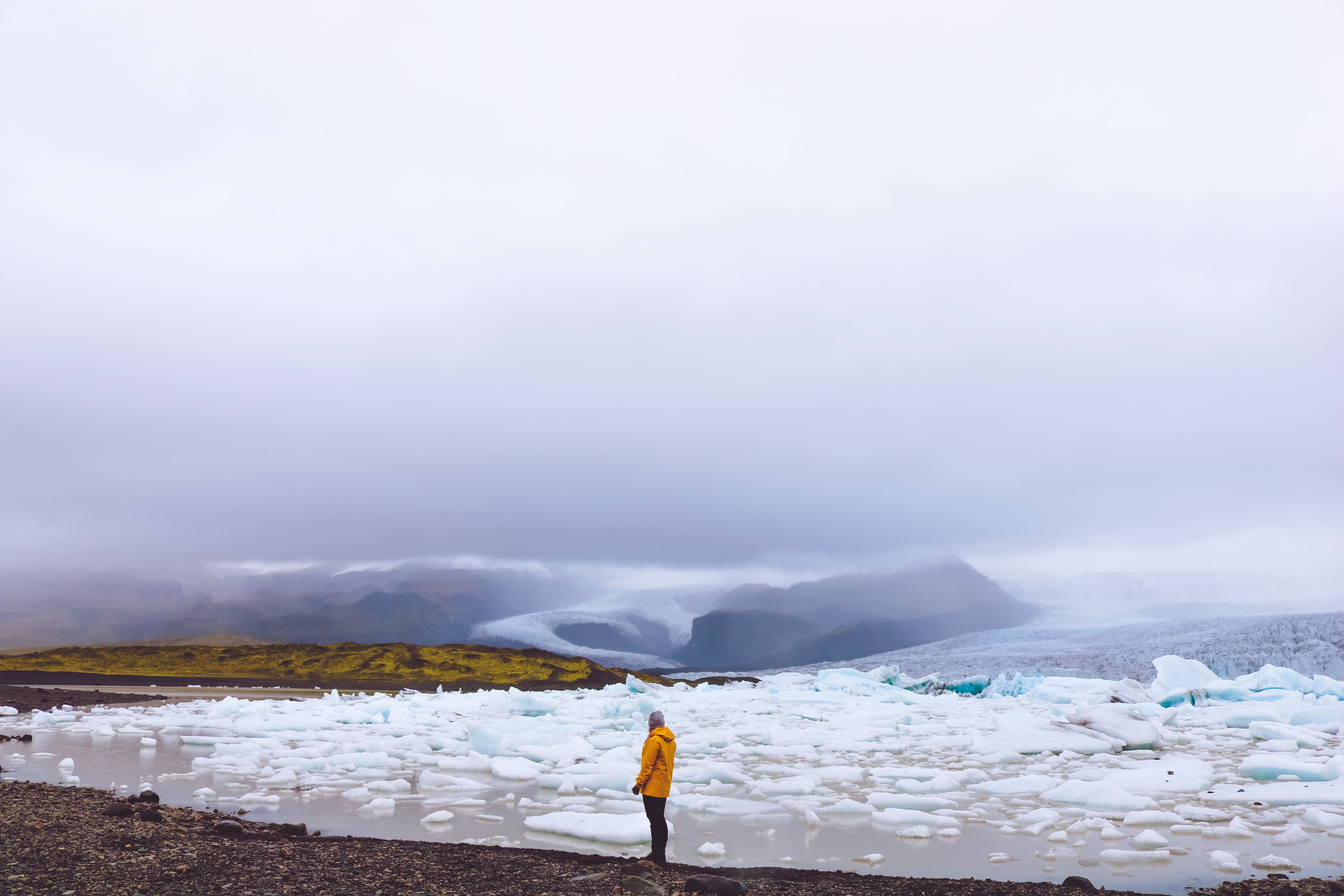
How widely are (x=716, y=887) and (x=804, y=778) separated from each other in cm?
608

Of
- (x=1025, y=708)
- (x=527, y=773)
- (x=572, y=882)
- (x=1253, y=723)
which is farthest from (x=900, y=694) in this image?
(x=572, y=882)

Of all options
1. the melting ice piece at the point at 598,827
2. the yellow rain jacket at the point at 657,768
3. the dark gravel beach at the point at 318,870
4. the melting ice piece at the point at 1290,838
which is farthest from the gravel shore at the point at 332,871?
the melting ice piece at the point at 1290,838

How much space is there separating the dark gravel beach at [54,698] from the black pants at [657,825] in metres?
22.9

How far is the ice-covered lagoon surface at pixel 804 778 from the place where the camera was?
7434 mm

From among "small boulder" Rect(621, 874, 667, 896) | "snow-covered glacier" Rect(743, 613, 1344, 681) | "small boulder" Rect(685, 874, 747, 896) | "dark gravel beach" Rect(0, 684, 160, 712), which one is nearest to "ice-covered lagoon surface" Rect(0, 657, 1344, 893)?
"small boulder" Rect(685, 874, 747, 896)

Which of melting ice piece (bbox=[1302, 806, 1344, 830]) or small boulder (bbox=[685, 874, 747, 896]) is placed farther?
melting ice piece (bbox=[1302, 806, 1344, 830])

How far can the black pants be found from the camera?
21.0 feet

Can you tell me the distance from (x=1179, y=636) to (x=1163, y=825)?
3861 cm

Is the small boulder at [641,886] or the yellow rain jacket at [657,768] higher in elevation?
the yellow rain jacket at [657,768]

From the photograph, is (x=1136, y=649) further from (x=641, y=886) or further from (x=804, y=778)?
(x=641, y=886)

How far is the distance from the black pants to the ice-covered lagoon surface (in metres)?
0.55

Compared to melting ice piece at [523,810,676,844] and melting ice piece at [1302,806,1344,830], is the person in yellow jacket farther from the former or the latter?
melting ice piece at [1302,806,1344,830]

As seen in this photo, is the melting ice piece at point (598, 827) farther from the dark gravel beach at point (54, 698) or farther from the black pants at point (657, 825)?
the dark gravel beach at point (54, 698)

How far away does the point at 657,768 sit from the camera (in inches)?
251
